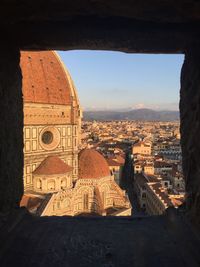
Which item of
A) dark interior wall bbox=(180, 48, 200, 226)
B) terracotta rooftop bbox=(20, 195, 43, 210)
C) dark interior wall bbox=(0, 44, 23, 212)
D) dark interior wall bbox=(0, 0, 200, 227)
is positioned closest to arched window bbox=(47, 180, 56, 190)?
terracotta rooftop bbox=(20, 195, 43, 210)

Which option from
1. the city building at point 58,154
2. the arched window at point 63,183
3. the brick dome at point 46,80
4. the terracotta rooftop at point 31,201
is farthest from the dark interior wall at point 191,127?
the brick dome at point 46,80

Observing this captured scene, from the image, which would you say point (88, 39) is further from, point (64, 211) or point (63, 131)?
point (63, 131)

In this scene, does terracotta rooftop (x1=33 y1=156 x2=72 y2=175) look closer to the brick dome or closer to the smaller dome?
the smaller dome

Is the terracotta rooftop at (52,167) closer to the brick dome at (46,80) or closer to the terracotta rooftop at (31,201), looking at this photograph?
the terracotta rooftop at (31,201)

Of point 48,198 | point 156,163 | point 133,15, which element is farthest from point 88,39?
point 156,163

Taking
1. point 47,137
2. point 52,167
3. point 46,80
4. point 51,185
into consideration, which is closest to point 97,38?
point 52,167

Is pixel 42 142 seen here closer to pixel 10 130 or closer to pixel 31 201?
pixel 31 201
